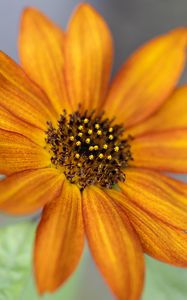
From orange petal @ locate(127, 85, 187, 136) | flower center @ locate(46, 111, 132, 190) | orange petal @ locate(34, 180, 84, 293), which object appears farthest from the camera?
orange petal @ locate(127, 85, 187, 136)

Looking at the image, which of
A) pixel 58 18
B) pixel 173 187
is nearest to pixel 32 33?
pixel 173 187

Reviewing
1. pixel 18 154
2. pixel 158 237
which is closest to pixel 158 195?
pixel 158 237

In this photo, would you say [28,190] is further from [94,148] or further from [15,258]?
[94,148]

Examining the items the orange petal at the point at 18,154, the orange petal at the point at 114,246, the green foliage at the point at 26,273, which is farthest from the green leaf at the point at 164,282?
the orange petal at the point at 18,154

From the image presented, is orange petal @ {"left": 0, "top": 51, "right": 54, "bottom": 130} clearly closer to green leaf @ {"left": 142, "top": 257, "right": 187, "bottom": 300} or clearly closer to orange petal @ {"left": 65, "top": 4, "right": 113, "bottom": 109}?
orange petal @ {"left": 65, "top": 4, "right": 113, "bottom": 109}

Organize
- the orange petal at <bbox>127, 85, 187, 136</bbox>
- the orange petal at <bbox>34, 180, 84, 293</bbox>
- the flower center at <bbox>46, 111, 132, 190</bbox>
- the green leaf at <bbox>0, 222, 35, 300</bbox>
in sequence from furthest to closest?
→ 1. the orange petal at <bbox>127, 85, 187, 136</bbox>
2. the flower center at <bbox>46, 111, 132, 190</bbox>
3. the green leaf at <bbox>0, 222, 35, 300</bbox>
4. the orange petal at <bbox>34, 180, 84, 293</bbox>

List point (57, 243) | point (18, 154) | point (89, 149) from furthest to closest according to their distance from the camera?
1. point (89, 149)
2. point (18, 154)
3. point (57, 243)

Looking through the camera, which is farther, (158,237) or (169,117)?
(169,117)

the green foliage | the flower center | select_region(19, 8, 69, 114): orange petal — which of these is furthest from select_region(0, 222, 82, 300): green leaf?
select_region(19, 8, 69, 114): orange petal
